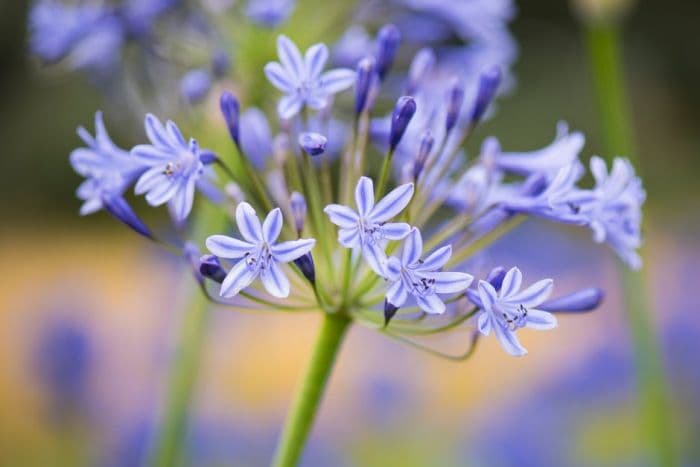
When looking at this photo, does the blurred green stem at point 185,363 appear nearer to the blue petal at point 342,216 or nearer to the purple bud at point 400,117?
the purple bud at point 400,117

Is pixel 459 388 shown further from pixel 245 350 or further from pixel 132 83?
pixel 132 83

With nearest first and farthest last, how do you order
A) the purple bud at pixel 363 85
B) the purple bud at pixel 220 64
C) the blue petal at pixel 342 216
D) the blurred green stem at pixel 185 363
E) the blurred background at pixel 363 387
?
the blue petal at pixel 342 216
the purple bud at pixel 363 85
the blurred green stem at pixel 185 363
the purple bud at pixel 220 64
the blurred background at pixel 363 387

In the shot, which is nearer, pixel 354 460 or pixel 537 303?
pixel 537 303

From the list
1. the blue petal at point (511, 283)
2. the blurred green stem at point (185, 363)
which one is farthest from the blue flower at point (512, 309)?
the blurred green stem at point (185, 363)

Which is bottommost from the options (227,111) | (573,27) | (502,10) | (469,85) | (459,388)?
(459,388)

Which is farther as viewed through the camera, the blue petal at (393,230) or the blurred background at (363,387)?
the blurred background at (363,387)

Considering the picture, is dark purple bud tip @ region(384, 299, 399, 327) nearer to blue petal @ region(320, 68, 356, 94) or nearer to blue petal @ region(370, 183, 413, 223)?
blue petal @ region(370, 183, 413, 223)

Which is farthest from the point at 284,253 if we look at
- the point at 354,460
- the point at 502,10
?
the point at 354,460
